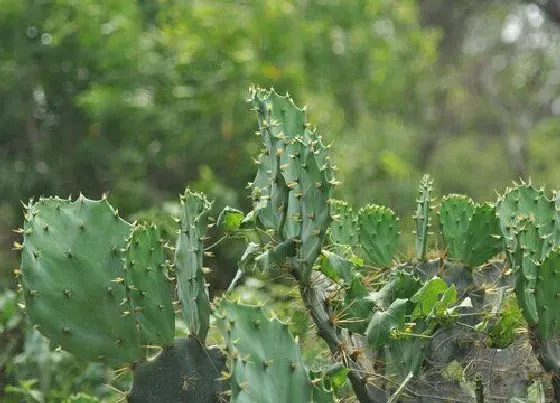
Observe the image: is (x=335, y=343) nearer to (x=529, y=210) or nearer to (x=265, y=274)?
(x=265, y=274)

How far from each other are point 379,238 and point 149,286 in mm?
838

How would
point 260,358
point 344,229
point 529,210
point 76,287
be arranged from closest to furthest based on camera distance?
point 260,358, point 76,287, point 529,210, point 344,229

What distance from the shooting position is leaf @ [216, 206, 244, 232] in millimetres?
2527

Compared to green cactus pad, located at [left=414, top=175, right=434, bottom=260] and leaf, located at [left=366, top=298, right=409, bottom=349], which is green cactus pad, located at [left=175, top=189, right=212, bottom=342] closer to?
leaf, located at [left=366, top=298, right=409, bottom=349]

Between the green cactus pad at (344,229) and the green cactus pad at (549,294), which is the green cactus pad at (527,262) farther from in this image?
the green cactus pad at (344,229)

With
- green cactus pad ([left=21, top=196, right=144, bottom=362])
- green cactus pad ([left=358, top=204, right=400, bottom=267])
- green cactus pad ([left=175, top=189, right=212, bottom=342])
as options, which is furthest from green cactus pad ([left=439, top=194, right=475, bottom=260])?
green cactus pad ([left=21, top=196, right=144, bottom=362])

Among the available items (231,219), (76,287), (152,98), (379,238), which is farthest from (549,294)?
(152,98)

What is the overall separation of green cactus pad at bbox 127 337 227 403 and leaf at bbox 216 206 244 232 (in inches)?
11.9

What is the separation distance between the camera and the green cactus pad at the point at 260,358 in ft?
6.75

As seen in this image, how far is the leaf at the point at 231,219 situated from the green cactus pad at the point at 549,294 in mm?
726

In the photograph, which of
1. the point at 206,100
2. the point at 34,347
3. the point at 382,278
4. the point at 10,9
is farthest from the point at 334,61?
the point at 382,278

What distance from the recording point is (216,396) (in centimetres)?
251

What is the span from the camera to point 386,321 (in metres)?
2.42

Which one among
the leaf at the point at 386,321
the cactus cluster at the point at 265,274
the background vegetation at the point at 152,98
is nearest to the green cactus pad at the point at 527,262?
the cactus cluster at the point at 265,274
